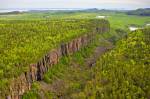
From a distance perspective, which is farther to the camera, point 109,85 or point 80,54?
point 80,54

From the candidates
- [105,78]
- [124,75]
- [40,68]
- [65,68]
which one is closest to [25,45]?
[40,68]

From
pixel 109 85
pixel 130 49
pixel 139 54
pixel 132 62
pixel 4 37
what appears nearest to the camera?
pixel 109 85

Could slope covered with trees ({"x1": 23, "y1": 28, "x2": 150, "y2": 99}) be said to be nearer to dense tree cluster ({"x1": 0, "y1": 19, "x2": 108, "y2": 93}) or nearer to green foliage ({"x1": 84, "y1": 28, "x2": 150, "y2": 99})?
green foliage ({"x1": 84, "y1": 28, "x2": 150, "y2": 99})

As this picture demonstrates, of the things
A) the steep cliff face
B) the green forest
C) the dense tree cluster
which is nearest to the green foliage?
the green forest

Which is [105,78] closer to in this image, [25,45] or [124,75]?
[124,75]

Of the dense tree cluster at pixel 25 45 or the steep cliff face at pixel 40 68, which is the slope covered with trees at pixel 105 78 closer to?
the steep cliff face at pixel 40 68

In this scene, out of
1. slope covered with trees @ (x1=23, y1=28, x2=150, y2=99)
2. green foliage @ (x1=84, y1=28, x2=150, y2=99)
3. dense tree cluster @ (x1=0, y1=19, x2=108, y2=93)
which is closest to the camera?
green foliage @ (x1=84, y1=28, x2=150, y2=99)

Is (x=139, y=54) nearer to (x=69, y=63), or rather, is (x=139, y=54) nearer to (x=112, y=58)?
(x=112, y=58)

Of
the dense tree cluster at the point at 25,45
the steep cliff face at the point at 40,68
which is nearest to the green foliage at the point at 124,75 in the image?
the steep cliff face at the point at 40,68

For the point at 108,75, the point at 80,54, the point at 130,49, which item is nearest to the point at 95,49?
the point at 80,54
